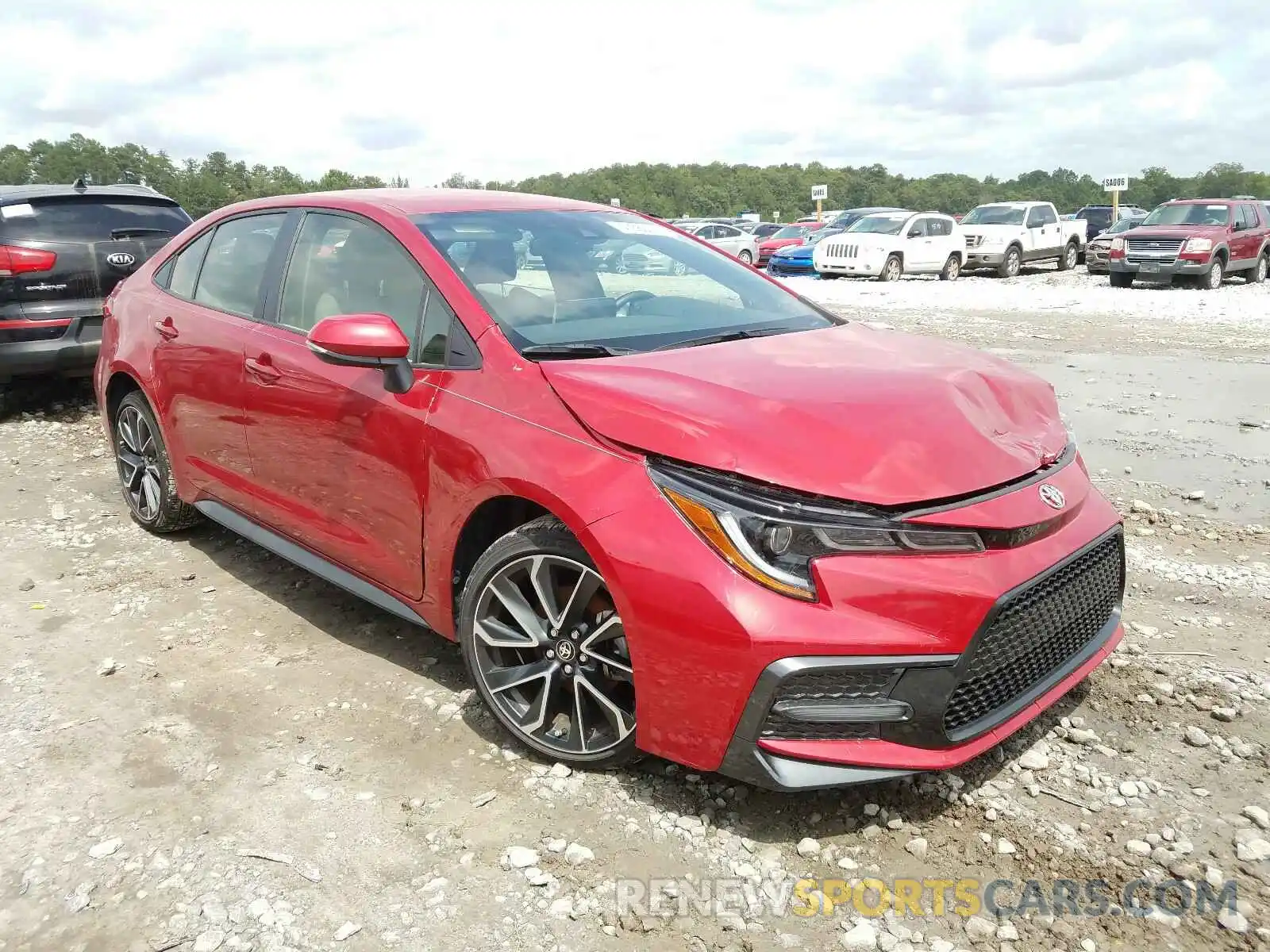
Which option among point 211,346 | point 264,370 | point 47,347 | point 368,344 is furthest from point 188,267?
point 47,347

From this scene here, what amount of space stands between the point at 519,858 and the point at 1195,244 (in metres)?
19.8

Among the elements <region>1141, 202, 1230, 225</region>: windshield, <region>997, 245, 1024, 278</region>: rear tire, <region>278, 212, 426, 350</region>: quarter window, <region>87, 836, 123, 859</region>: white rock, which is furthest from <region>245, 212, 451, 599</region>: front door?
<region>997, 245, 1024, 278</region>: rear tire

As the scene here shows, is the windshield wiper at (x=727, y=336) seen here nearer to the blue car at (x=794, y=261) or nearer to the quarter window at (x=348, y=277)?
the quarter window at (x=348, y=277)

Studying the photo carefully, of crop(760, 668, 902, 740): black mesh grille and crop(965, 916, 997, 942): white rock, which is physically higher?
crop(760, 668, 902, 740): black mesh grille

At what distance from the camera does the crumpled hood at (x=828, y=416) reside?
8.10 feet

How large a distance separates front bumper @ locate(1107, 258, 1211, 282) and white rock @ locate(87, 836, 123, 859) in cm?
2011

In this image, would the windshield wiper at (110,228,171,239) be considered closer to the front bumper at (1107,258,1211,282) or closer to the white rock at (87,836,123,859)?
the white rock at (87,836,123,859)

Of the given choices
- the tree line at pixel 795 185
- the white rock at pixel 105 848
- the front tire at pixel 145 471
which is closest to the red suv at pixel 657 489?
the front tire at pixel 145 471

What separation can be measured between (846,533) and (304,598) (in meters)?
2.80

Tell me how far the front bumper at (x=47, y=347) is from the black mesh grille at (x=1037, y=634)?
660 centimetres

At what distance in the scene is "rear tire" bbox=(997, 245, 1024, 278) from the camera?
23.2 metres

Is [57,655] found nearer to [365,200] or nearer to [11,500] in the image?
[365,200]

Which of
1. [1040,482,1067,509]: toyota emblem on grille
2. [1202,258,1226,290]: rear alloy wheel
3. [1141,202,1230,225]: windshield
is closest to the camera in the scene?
[1040,482,1067,509]: toyota emblem on grille

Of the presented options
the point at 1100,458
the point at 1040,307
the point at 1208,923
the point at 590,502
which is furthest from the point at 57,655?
the point at 1040,307
